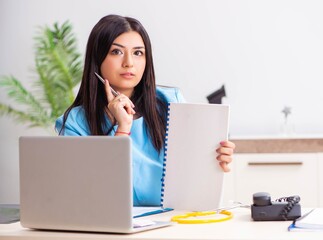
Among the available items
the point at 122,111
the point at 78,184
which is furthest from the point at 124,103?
the point at 78,184

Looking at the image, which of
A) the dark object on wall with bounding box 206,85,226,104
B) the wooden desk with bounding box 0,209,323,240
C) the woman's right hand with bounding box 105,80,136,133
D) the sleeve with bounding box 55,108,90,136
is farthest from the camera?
the dark object on wall with bounding box 206,85,226,104

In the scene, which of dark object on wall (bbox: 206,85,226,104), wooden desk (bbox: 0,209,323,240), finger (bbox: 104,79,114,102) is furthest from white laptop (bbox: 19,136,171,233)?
dark object on wall (bbox: 206,85,226,104)

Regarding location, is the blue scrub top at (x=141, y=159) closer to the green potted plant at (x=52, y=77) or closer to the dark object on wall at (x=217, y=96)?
the dark object on wall at (x=217, y=96)

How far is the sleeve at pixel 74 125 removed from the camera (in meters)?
Answer: 2.38

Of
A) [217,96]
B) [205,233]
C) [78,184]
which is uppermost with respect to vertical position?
[217,96]

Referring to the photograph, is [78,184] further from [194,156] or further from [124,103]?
[124,103]

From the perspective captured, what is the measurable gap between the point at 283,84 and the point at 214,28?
2.05 ft

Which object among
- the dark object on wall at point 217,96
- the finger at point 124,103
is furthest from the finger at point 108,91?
the dark object on wall at point 217,96

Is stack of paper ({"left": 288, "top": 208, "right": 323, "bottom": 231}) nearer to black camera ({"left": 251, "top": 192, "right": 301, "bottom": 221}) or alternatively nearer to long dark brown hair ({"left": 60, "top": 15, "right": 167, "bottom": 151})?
black camera ({"left": 251, "top": 192, "right": 301, "bottom": 221})

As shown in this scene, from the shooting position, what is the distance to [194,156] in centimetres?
209

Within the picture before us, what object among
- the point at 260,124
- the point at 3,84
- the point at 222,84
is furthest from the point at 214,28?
the point at 3,84

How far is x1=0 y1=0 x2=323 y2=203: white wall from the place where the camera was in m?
4.73

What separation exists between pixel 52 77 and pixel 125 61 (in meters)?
2.60

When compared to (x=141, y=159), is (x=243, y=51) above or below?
above
